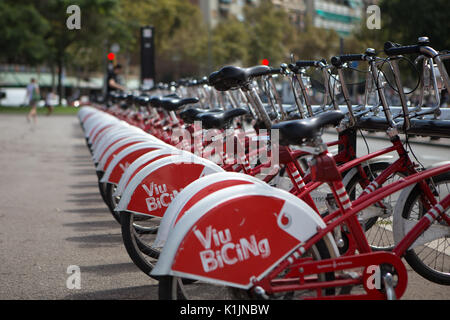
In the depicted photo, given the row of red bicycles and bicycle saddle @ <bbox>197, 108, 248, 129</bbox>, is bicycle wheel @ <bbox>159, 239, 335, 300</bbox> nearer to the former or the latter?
the row of red bicycles

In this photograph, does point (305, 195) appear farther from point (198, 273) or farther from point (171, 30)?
point (171, 30)

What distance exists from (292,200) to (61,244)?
10.3ft

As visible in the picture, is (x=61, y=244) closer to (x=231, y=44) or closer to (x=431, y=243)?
(x=431, y=243)

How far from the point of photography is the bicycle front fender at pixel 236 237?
10.1ft

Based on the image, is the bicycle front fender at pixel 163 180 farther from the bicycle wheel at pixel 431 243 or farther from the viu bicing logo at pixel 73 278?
the bicycle wheel at pixel 431 243

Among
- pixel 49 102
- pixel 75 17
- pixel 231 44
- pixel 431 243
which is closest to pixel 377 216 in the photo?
pixel 431 243

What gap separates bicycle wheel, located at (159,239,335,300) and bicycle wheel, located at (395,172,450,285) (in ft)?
2.43

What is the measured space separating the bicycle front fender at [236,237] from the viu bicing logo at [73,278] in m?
1.59

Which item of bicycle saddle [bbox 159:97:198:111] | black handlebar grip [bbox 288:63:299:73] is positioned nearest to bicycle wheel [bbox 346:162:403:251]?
black handlebar grip [bbox 288:63:299:73]

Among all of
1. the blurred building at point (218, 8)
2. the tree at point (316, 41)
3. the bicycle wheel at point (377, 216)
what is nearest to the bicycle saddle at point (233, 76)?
the bicycle wheel at point (377, 216)

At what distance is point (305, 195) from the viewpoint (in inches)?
158

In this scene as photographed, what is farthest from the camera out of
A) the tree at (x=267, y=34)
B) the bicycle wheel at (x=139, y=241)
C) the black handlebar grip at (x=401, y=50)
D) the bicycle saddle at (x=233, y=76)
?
the tree at (x=267, y=34)

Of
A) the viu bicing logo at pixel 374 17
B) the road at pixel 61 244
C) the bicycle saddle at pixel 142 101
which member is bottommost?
the road at pixel 61 244
